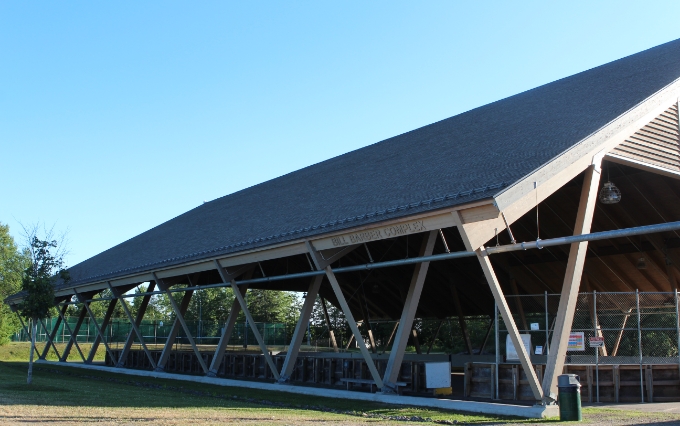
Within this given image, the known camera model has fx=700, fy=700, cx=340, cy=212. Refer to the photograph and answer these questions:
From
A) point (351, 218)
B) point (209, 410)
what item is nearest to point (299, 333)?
point (351, 218)

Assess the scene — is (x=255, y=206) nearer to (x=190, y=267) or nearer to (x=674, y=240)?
(x=190, y=267)

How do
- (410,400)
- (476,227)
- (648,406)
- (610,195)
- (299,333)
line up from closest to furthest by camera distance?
1. (476,227)
2. (648,406)
3. (410,400)
4. (610,195)
5. (299,333)

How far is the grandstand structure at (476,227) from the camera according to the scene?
13969 mm

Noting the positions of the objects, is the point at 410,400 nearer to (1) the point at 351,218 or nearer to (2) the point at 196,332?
(1) the point at 351,218

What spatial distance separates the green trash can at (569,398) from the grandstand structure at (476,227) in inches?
32.4

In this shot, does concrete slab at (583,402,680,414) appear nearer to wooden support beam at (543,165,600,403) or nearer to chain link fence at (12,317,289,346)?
wooden support beam at (543,165,600,403)

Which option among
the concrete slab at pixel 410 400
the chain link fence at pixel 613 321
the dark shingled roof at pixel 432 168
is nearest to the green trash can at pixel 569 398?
the concrete slab at pixel 410 400

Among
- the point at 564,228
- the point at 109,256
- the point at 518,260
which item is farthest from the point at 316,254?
the point at 109,256

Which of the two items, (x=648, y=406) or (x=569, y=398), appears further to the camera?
(x=648, y=406)

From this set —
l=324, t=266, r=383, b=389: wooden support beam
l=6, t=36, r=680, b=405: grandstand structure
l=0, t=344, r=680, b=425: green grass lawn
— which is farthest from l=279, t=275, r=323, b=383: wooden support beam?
l=324, t=266, r=383, b=389: wooden support beam

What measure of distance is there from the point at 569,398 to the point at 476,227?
3580 mm

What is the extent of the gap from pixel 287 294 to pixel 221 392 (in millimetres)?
56013

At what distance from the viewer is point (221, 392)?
18859mm

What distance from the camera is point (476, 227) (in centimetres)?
1375
